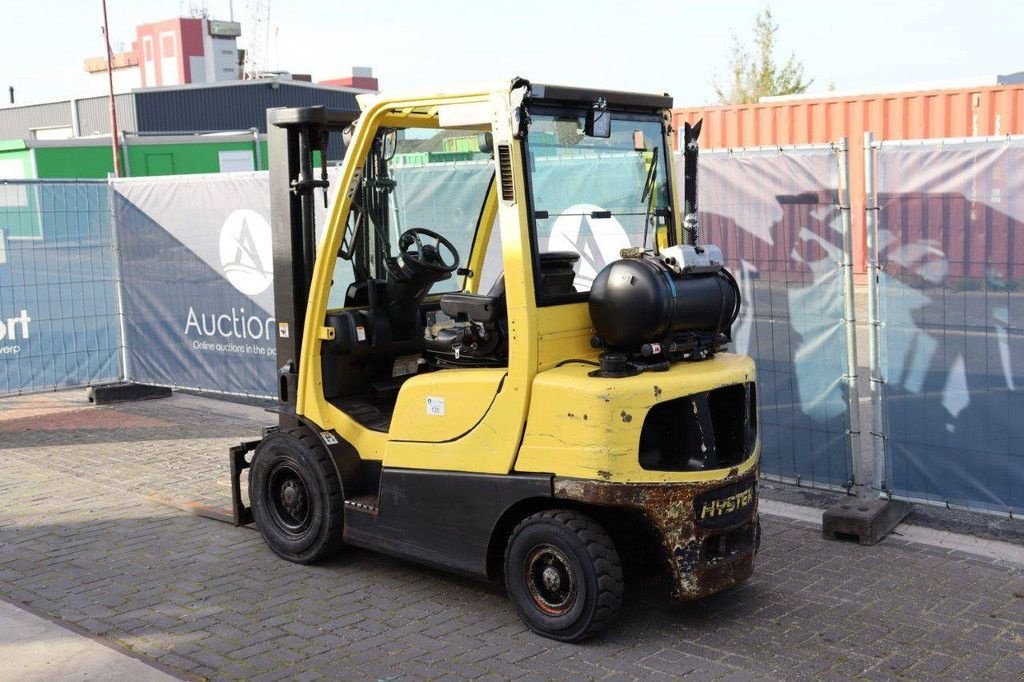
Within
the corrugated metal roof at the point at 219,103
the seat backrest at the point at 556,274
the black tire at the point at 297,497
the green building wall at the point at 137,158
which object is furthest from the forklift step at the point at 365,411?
the corrugated metal roof at the point at 219,103

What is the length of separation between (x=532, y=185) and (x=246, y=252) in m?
6.31

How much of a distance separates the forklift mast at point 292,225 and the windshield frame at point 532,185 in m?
1.68

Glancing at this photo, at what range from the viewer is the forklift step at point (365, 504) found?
6.00 m

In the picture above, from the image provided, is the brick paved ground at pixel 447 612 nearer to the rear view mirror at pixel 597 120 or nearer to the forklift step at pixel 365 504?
the forklift step at pixel 365 504

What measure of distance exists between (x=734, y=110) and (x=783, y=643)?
732 inches

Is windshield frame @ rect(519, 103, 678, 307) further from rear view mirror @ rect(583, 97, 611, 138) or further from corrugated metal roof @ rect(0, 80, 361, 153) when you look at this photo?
corrugated metal roof @ rect(0, 80, 361, 153)

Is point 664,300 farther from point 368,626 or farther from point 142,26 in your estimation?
point 142,26

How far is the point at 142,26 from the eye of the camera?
205 feet

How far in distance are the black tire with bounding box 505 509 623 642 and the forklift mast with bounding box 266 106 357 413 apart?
1.90m

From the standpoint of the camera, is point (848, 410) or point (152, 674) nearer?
point (152, 674)

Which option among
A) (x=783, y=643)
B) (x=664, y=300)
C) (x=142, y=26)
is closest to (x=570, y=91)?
(x=664, y=300)

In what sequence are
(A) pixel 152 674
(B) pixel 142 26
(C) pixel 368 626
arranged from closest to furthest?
(A) pixel 152 674
(C) pixel 368 626
(B) pixel 142 26

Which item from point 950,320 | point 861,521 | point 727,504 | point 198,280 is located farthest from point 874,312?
point 198,280

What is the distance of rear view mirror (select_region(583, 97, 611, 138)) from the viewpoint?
213 inches
